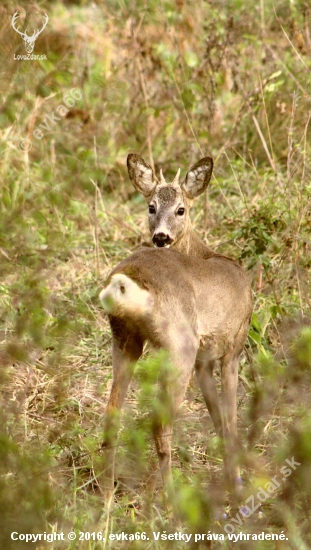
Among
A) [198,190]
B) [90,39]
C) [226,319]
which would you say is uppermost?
[90,39]

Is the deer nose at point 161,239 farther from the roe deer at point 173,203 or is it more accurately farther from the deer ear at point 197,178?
the deer ear at point 197,178

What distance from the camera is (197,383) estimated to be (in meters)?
5.55

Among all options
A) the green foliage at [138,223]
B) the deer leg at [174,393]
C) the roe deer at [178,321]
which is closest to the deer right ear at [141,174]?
the green foliage at [138,223]

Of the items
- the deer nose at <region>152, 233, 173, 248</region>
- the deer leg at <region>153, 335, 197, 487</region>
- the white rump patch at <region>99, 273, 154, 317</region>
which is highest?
the white rump patch at <region>99, 273, 154, 317</region>

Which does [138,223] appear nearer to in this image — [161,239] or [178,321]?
[161,239]

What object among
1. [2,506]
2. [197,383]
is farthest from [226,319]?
[2,506]

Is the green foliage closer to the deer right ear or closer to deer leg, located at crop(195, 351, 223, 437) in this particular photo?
deer leg, located at crop(195, 351, 223, 437)

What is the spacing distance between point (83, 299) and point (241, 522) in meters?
2.96

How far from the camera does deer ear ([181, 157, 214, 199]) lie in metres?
6.18

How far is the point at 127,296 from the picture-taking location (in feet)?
13.0

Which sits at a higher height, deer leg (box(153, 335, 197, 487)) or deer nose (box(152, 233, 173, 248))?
deer nose (box(152, 233, 173, 248))

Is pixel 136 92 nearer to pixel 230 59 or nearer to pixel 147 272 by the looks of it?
pixel 230 59

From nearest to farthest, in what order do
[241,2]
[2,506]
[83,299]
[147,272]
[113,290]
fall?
[2,506] → [113,290] → [147,272] → [83,299] → [241,2]

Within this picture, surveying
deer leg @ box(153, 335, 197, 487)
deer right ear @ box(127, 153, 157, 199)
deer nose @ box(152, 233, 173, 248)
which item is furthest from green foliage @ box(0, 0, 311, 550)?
deer nose @ box(152, 233, 173, 248)
